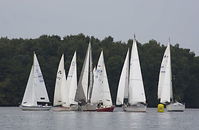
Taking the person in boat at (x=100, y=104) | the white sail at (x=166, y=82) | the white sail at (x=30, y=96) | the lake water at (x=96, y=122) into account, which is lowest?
the lake water at (x=96, y=122)

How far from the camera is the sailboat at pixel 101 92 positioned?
10888 cm

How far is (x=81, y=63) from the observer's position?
144125 millimetres

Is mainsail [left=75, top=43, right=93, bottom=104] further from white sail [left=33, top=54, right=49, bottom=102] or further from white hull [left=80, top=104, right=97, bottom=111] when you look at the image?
white sail [left=33, top=54, right=49, bottom=102]

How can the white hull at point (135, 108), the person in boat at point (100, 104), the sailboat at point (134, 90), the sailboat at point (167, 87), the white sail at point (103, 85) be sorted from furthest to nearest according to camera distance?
the sailboat at point (167, 87) < the person in boat at point (100, 104) < the white sail at point (103, 85) < the white hull at point (135, 108) < the sailboat at point (134, 90)

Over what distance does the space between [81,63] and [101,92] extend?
3549cm

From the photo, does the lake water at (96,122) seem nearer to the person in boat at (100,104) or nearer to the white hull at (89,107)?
the person in boat at (100,104)

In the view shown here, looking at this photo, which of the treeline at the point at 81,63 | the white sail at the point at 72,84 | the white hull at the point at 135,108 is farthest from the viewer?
the treeline at the point at 81,63

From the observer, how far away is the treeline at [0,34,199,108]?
139 m

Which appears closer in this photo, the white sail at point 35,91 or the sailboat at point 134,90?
the sailboat at point 134,90

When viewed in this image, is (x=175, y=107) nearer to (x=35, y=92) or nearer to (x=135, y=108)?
(x=135, y=108)

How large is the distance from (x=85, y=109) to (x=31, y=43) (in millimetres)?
44656

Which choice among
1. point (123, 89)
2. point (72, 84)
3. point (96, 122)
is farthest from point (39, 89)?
point (96, 122)

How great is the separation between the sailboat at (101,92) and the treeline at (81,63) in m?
24.2

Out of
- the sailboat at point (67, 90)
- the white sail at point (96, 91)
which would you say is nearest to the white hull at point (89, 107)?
the white sail at point (96, 91)
